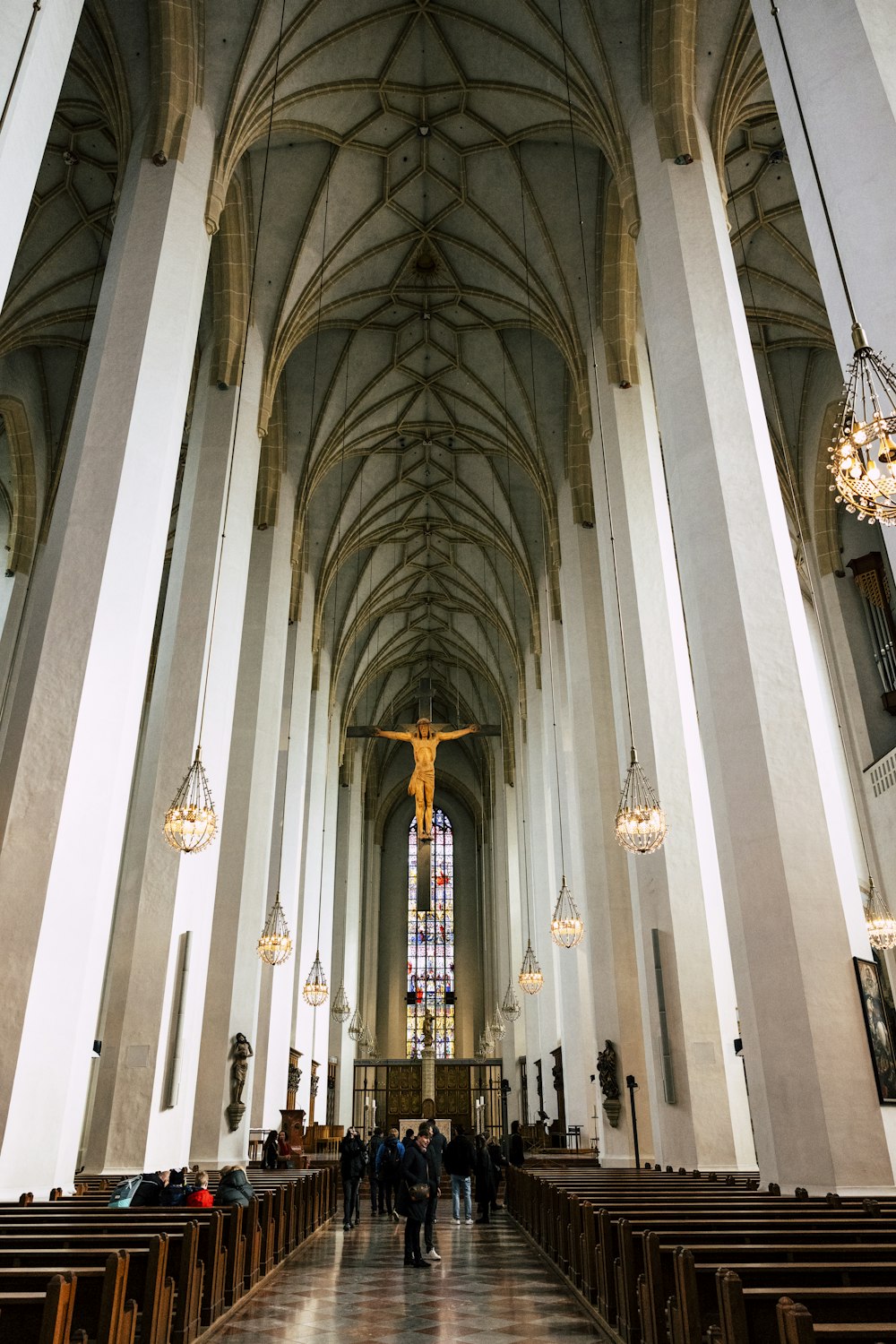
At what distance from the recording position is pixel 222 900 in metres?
14.7

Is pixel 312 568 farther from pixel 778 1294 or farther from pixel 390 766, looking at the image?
pixel 778 1294

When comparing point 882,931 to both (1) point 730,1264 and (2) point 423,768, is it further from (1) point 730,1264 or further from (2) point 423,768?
(2) point 423,768

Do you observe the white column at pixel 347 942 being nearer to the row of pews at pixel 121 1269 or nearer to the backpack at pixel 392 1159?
the backpack at pixel 392 1159

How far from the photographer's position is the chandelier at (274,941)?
48.8 feet

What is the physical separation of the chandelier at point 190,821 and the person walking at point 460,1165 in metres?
5.97

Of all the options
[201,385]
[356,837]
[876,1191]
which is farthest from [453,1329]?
[356,837]

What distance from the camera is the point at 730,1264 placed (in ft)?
12.1

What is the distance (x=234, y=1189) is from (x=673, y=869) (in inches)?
247

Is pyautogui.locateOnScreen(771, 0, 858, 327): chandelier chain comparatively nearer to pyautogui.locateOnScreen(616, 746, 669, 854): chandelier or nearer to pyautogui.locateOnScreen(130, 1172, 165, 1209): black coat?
pyautogui.locateOnScreen(616, 746, 669, 854): chandelier

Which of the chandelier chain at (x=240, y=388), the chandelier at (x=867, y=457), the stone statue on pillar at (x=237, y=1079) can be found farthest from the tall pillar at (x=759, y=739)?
the stone statue on pillar at (x=237, y=1079)

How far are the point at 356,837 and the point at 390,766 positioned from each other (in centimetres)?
643

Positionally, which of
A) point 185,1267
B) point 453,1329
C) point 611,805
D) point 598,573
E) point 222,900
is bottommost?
point 453,1329

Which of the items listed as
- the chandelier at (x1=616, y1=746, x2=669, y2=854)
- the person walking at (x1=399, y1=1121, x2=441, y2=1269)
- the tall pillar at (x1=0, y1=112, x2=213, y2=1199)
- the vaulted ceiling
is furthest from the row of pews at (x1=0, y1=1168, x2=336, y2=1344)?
the vaulted ceiling

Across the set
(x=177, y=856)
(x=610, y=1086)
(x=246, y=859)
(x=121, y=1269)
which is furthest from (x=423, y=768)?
(x=121, y=1269)
